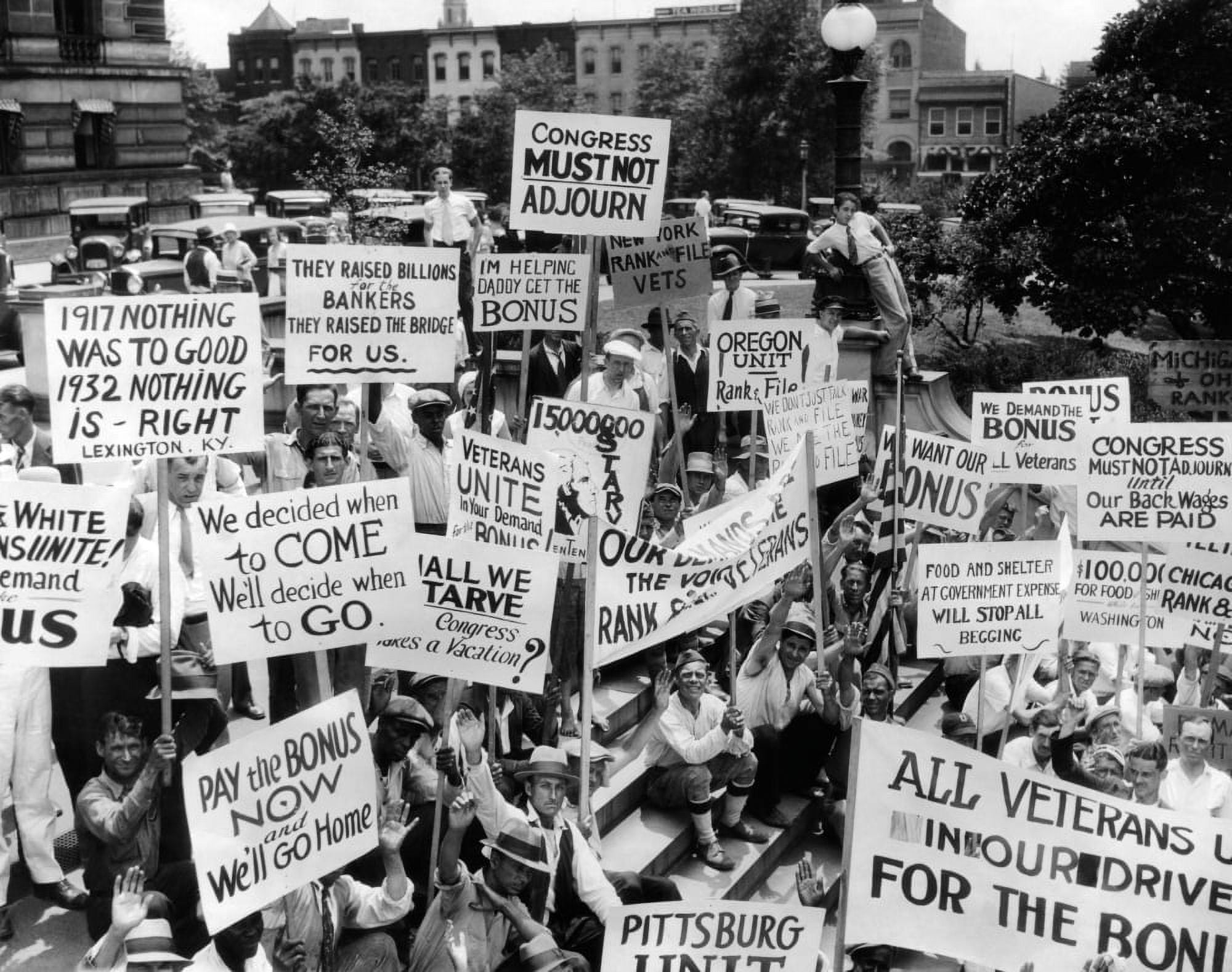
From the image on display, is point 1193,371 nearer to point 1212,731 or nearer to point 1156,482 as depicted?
point 1156,482

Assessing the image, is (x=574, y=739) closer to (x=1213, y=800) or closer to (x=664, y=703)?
(x=664, y=703)

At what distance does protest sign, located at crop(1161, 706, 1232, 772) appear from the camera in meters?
8.41

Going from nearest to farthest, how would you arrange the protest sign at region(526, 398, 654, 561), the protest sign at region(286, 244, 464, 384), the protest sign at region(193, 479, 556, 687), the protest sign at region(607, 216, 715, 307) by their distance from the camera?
1. the protest sign at region(193, 479, 556, 687)
2. the protest sign at region(526, 398, 654, 561)
3. the protest sign at region(286, 244, 464, 384)
4. the protest sign at region(607, 216, 715, 307)

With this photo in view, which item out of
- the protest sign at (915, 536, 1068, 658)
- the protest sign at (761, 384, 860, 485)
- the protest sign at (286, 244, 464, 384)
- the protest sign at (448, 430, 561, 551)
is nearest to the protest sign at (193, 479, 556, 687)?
the protest sign at (448, 430, 561, 551)

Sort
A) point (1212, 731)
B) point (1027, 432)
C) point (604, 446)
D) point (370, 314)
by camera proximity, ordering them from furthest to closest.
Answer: point (1027, 432) → point (370, 314) → point (1212, 731) → point (604, 446)

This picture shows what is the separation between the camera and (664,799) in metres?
8.87

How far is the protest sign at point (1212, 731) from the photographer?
8406mm

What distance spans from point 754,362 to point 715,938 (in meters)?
5.39

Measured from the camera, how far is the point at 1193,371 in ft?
45.9

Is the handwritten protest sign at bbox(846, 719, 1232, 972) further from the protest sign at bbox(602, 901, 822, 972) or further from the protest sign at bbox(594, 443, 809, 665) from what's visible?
the protest sign at bbox(594, 443, 809, 665)

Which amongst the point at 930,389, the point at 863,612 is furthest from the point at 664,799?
the point at 930,389

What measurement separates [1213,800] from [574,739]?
3.43m

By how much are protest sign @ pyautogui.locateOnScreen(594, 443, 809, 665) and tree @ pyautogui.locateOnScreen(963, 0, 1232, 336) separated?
12.1 m

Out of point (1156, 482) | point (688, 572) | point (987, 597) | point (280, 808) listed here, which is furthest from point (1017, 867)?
point (1156, 482)
